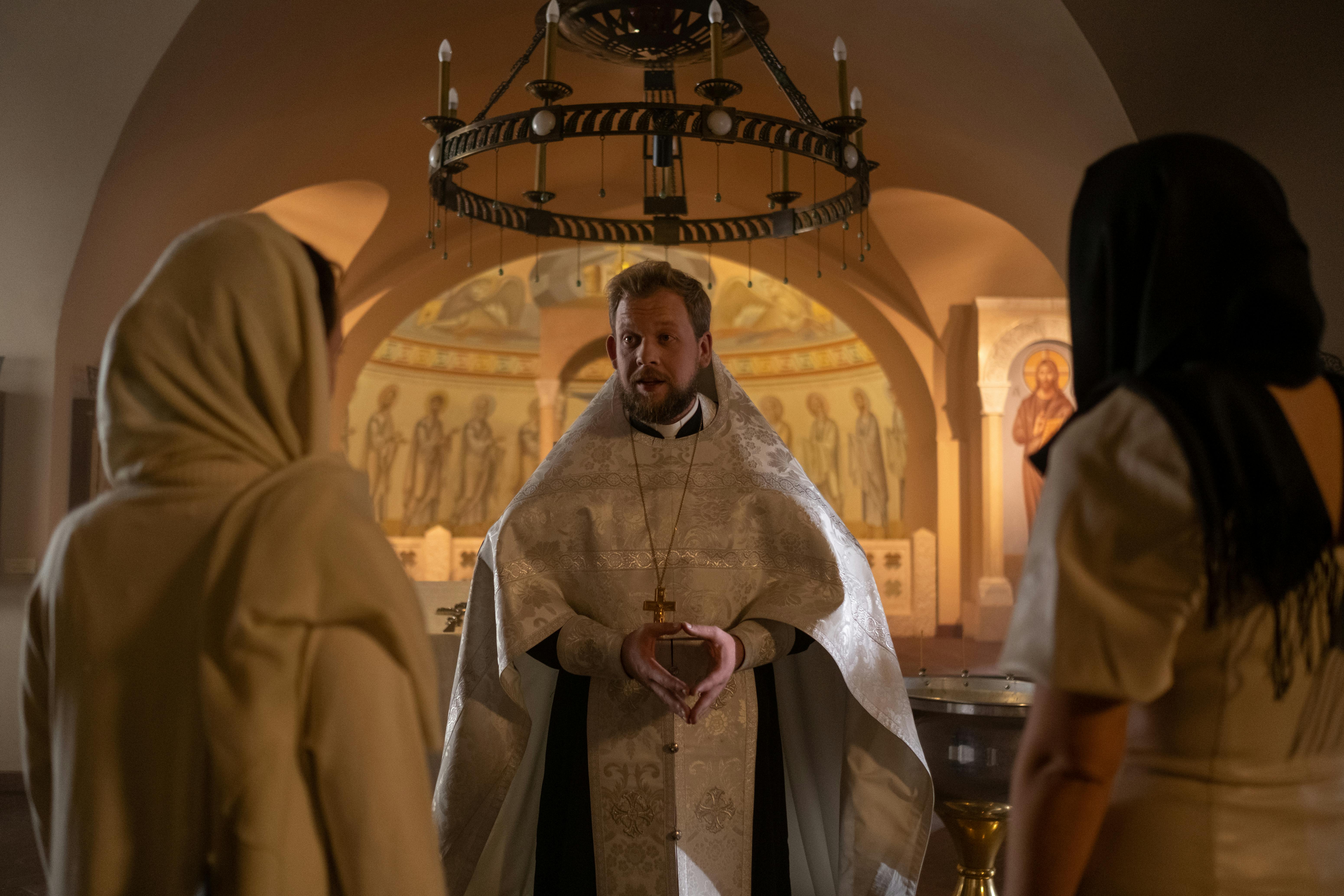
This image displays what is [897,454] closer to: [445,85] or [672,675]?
[445,85]

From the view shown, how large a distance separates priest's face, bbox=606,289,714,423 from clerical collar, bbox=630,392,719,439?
0.04m

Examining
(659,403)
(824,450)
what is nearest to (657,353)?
(659,403)

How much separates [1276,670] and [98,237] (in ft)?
21.4

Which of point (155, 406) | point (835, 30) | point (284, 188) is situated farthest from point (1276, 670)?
point (284, 188)

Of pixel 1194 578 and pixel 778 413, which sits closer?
pixel 1194 578

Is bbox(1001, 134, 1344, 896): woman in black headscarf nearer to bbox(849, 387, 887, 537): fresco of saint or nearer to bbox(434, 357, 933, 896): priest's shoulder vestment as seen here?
bbox(434, 357, 933, 896): priest's shoulder vestment

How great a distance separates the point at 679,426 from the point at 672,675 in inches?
30.1

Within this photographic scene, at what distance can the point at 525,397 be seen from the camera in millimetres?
15562

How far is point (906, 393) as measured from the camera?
10.6 m

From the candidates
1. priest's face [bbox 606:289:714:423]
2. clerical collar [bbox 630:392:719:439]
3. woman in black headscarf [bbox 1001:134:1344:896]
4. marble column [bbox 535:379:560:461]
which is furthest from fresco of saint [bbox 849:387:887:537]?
woman in black headscarf [bbox 1001:134:1344:896]

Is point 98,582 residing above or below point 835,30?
below

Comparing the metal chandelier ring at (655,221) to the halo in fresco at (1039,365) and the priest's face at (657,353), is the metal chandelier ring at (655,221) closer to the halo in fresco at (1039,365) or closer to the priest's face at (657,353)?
the priest's face at (657,353)

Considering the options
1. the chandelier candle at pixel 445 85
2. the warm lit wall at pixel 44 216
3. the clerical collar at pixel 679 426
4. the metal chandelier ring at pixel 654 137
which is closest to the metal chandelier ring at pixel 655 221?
the metal chandelier ring at pixel 654 137

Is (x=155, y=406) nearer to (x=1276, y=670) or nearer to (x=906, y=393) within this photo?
(x=1276, y=670)
